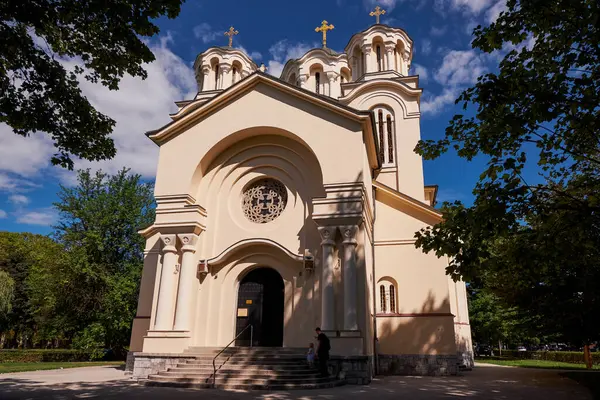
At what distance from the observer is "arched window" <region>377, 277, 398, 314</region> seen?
56.2 feet

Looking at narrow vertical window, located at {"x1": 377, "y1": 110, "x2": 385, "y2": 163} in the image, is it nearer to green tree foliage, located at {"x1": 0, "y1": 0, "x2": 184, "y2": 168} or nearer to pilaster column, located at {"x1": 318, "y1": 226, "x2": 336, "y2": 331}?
pilaster column, located at {"x1": 318, "y1": 226, "x2": 336, "y2": 331}

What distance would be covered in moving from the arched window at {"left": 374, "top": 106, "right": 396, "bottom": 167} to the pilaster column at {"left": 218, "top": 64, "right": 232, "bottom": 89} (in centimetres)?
990

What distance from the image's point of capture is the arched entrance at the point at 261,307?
48.5 feet

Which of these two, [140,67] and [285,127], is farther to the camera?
[285,127]

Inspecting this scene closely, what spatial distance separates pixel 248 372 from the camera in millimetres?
11984

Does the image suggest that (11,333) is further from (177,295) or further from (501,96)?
(501,96)

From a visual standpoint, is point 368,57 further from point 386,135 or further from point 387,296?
point 387,296

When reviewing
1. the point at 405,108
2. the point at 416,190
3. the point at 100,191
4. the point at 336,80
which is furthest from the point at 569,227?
the point at 100,191

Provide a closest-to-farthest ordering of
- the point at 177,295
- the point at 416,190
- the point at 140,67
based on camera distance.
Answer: the point at 140,67, the point at 177,295, the point at 416,190

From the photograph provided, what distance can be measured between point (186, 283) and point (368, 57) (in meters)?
17.3

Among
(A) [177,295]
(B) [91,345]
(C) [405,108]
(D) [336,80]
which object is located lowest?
(B) [91,345]

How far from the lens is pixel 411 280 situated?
1708 centimetres

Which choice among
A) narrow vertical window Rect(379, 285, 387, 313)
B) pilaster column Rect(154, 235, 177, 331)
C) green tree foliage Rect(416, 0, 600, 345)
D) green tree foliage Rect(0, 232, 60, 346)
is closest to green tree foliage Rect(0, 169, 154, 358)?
green tree foliage Rect(0, 232, 60, 346)

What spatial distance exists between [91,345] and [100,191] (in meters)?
10.1
